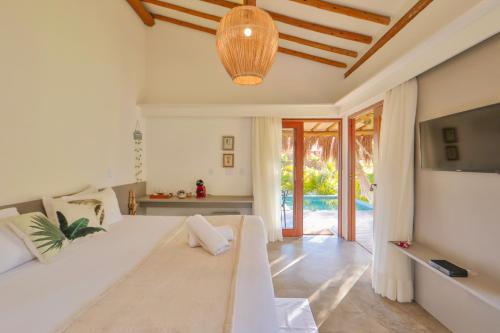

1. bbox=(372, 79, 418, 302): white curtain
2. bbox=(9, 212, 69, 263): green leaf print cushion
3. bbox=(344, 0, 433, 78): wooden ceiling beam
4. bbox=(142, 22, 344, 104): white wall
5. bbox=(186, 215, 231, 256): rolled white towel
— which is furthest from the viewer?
bbox=(142, 22, 344, 104): white wall

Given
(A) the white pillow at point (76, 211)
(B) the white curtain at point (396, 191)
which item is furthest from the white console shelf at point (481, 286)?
(A) the white pillow at point (76, 211)

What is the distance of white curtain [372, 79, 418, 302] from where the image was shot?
2301 millimetres

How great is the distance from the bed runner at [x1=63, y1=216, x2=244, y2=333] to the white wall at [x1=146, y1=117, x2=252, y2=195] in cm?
267

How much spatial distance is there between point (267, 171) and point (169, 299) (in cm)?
312

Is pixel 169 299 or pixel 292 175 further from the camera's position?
pixel 292 175

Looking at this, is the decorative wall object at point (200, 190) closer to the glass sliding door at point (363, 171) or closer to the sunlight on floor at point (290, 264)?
the sunlight on floor at point (290, 264)

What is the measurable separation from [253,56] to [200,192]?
2.80 metres

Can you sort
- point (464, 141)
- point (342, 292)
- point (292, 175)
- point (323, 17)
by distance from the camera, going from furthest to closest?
point (292, 175), point (323, 17), point (342, 292), point (464, 141)

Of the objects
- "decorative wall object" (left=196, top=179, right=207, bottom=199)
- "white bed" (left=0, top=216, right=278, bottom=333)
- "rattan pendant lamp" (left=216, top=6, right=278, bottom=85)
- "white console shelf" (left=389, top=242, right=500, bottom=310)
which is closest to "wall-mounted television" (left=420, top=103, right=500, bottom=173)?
"white console shelf" (left=389, top=242, right=500, bottom=310)

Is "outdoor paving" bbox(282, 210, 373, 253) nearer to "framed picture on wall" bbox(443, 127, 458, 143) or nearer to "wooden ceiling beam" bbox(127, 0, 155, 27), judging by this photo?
"framed picture on wall" bbox(443, 127, 458, 143)

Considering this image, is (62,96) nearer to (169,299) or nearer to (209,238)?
(209,238)

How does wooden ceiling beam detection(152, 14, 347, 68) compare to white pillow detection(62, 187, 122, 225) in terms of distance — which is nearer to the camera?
white pillow detection(62, 187, 122, 225)

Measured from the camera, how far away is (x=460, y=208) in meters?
1.87

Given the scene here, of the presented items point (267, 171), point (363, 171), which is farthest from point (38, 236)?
point (363, 171)
